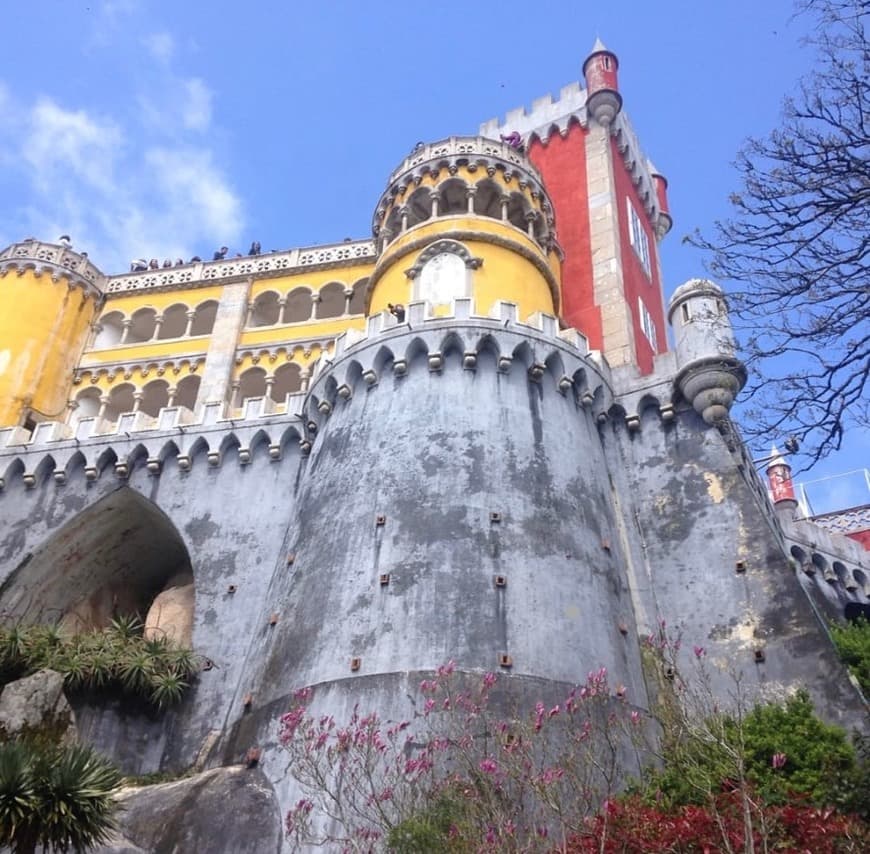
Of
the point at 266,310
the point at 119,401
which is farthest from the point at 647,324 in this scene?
the point at 119,401

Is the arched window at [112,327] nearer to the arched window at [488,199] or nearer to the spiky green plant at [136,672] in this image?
the arched window at [488,199]

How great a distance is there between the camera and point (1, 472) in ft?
77.8

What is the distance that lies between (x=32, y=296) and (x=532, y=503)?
68.5ft

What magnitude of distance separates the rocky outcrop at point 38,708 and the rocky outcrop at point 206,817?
2.26m

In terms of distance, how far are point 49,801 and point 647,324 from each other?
872 inches

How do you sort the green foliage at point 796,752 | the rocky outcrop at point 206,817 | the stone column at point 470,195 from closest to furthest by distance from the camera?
the green foliage at point 796,752 < the rocky outcrop at point 206,817 < the stone column at point 470,195

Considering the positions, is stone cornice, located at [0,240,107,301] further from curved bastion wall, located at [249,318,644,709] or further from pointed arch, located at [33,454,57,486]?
curved bastion wall, located at [249,318,644,709]

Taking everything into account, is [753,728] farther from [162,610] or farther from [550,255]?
[550,255]

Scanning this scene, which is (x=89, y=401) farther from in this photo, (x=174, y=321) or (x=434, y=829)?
(x=434, y=829)

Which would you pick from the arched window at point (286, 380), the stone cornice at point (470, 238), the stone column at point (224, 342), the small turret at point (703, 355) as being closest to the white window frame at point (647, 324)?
the stone cornice at point (470, 238)

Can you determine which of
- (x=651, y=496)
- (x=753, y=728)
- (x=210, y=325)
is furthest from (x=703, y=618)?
(x=210, y=325)

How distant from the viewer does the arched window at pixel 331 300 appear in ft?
103

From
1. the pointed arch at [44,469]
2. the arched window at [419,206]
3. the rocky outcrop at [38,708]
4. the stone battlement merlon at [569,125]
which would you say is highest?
the stone battlement merlon at [569,125]

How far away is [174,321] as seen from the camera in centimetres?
3275
